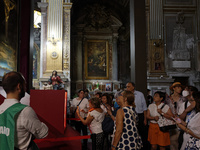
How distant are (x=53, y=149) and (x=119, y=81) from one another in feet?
53.7

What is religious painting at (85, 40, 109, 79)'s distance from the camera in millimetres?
19281

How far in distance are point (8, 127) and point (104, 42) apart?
18.3 m

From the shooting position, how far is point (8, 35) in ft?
13.3

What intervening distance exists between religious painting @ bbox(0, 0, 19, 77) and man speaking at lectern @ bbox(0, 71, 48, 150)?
1.91m

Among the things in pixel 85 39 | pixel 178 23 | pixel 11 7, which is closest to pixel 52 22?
pixel 85 39

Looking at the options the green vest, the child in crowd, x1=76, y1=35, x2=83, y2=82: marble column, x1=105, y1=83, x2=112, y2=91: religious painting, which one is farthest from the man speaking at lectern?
x1=76, y1=35, x2=83, y2=82: marble column

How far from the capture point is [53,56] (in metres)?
14.6

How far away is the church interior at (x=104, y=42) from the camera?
15.3ft

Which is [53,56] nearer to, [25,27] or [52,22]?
[52,22]

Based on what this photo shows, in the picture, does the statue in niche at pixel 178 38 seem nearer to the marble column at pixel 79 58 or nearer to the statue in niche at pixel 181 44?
the statue in niche at pixel 181 44

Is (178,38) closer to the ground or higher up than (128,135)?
higher up

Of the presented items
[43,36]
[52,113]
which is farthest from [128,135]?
[43,36]

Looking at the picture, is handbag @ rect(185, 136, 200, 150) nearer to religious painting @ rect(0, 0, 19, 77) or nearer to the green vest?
the green vest

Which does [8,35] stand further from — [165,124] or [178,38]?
[178,38]
